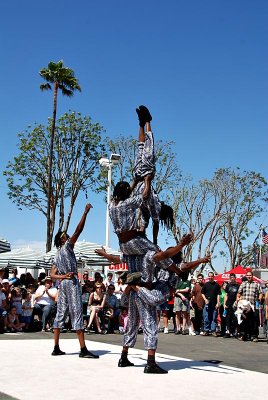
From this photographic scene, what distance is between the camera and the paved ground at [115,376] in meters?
5.07

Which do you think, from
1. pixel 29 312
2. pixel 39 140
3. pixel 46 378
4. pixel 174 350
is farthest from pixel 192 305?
pixel 39 140

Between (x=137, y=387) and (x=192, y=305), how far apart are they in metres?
10.5

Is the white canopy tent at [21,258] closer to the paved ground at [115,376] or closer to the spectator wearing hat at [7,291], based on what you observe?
the spectator wearing hat at [7,291]

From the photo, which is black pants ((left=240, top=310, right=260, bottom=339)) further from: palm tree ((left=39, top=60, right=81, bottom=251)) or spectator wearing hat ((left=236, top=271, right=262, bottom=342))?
palm tree ((left=39, top=60, right=81, bottom=251))

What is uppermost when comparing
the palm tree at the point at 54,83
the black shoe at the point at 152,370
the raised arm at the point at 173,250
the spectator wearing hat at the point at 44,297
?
the palm tree at the point at 54,83

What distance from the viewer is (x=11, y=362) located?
693 centimetres

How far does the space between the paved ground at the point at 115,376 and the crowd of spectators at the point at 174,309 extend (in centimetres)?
510

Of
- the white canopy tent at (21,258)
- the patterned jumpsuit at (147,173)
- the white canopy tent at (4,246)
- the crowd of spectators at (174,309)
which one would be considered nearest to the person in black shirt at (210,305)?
the crowd of spectators at (174,309)

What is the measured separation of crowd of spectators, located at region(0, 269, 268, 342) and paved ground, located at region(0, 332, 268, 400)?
5095 mm

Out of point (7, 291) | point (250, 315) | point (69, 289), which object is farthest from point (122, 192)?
point (7, 291)

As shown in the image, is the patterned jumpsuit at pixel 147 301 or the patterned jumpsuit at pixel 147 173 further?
the patterned jumpsuit at pixel 147 173

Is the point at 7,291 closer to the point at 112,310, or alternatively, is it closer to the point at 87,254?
the point at 112,310

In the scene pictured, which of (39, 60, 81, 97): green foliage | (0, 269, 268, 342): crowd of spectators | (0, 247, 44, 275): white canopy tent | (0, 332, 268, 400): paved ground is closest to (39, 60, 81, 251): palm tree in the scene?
(39, 60, 81, 97): green foliage

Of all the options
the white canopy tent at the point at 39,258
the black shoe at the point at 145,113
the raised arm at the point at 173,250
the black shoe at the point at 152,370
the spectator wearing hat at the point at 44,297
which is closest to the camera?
the raised arm at the point at 173,250
